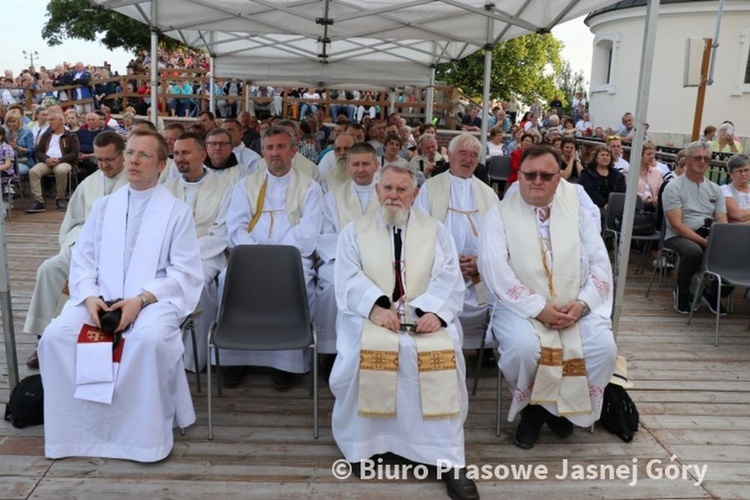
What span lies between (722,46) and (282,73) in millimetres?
17034

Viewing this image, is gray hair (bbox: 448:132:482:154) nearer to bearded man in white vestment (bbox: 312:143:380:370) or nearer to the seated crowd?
the seated crowd

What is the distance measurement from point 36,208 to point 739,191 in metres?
9.63

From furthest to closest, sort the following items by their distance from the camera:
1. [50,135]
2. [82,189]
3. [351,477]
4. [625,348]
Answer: [50,135] < [625,348] < [82,189] < [351,477]

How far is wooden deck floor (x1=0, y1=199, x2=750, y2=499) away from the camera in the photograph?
3.12 m

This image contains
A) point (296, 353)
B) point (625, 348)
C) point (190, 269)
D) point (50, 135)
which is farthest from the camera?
point (50, 135)

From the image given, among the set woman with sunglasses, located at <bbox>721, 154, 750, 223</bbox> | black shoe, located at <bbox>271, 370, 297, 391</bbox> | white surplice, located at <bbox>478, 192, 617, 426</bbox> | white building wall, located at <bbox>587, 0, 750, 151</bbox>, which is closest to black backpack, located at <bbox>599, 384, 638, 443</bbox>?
white surplice, located at <bbox>478, 192, 617, 426</bbox>

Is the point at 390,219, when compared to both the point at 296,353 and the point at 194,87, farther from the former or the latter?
the point at 194,87

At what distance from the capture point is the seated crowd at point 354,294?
10.8ft

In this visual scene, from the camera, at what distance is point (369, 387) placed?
331 cm

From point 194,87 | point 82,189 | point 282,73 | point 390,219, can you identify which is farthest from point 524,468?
point 194,87

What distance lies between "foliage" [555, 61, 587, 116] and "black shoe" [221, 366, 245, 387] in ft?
124

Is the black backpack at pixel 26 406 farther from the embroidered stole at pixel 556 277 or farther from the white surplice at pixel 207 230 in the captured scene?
the embroidered stole at pixel 556 277

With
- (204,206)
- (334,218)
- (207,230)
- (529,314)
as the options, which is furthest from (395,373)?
(204,206)

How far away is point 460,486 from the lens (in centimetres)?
309
